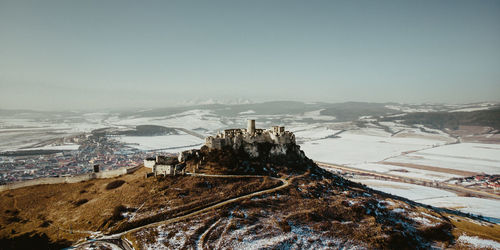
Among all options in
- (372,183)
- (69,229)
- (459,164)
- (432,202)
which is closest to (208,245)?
(69,229)

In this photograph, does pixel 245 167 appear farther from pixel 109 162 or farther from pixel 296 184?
pixel 109 162

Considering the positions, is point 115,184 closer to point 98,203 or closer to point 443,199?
point 98,203

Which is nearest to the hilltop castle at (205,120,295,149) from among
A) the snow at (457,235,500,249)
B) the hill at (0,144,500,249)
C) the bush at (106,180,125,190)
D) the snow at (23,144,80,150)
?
the hill at (0,144,500,249)

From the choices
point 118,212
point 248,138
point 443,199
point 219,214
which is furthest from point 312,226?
point 443,199

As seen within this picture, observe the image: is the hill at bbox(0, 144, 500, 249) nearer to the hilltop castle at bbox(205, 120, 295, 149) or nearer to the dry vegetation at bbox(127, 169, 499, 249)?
the dry vegetation at bbox(127, 169, 499, 249)

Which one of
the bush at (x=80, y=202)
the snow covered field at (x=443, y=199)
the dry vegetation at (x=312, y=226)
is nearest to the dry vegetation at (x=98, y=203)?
the bush at (x=80, y=202)

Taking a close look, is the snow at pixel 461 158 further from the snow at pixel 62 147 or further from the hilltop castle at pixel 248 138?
the snow at pixel 62 147
